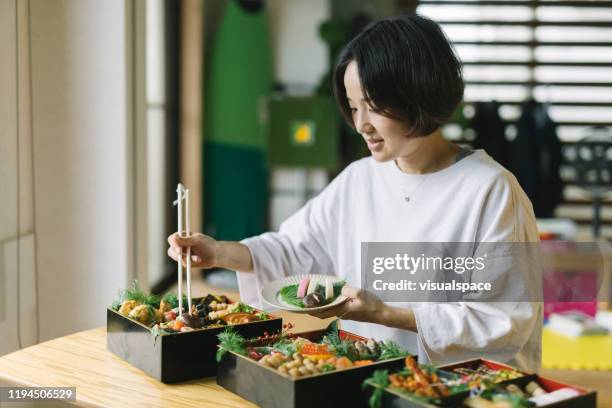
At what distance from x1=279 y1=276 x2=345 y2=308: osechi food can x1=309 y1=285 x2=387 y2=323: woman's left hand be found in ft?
0.11

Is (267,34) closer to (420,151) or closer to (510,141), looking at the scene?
(510,141)

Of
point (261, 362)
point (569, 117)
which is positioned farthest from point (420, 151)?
point (569, 117)

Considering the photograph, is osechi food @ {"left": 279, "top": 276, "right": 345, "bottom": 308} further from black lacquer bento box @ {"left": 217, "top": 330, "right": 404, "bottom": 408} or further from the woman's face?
the woman's face

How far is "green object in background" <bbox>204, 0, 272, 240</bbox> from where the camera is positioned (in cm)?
533

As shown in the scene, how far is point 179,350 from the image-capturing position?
1.57 metres

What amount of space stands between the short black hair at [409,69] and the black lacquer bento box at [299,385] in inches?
24.8

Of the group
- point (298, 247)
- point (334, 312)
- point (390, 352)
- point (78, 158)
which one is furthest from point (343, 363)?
point (78, 158)

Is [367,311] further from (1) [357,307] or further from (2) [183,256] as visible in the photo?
(2) [183,256]

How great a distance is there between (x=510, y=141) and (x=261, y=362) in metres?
4.38

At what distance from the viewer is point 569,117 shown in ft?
19.5

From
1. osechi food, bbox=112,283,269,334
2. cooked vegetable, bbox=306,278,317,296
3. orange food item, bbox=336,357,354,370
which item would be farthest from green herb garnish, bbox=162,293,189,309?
orange food item, bbox=336,357,354,370

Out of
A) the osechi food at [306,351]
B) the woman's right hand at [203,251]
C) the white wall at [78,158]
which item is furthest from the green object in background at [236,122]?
the osechi food at [306,351]

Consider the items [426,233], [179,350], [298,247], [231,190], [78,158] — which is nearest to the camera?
[179,350]

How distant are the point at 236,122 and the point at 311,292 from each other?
12.5 ft
